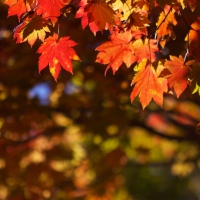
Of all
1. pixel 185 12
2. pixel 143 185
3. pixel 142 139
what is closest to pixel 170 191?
pixel 143 185

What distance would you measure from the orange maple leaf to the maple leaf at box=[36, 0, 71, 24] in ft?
1.63

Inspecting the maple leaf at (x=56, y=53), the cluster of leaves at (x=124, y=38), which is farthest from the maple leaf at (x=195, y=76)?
the maple leaf at (x=56, y=53)

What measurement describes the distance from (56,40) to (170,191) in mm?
10236

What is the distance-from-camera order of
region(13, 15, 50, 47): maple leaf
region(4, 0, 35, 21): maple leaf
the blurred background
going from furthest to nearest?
the blurred background < region(4, 0, 35, 21): maple leaf < region(13, 15, 50, 47): maple leaf

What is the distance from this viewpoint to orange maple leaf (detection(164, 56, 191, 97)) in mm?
1945

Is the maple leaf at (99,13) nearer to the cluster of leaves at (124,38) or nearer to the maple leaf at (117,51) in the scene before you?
the cluster of leaves at (124,38)

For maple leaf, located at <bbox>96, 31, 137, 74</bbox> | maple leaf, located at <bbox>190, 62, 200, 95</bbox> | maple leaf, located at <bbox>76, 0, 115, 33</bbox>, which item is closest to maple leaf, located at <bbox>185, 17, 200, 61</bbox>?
maple leaf, located at <bbox>190, 62, 200, 95</bbox>

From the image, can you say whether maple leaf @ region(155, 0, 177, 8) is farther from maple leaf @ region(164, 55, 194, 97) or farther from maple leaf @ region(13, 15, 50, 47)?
maple leaf @ region(13, 15, 50, 47)

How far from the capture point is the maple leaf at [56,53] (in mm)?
1933

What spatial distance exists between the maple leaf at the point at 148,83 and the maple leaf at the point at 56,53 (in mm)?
278

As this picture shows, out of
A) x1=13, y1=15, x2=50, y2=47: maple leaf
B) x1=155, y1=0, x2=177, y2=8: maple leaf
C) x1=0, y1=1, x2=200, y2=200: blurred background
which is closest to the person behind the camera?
x1=155, y1=0, x2=177, y2=8: maple leaf

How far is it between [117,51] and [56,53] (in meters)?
0.26

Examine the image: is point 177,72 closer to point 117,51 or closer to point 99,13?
point 117,51

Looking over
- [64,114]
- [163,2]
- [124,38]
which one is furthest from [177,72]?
[64,114]
